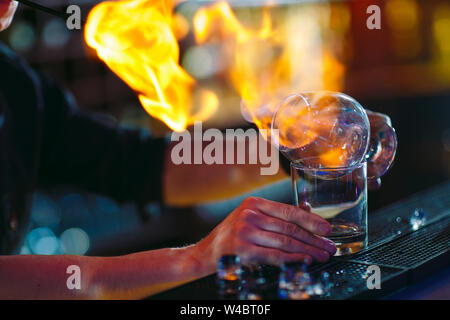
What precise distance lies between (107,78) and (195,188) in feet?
8.09

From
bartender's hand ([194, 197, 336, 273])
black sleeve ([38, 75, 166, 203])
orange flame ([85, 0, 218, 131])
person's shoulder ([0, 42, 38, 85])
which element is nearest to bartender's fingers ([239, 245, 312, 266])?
bartender's hand ([194, 197, 336, 273])

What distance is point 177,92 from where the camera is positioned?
151cm

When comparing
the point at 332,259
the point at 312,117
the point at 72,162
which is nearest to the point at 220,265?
the point at 332,259

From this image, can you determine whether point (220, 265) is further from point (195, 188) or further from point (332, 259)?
point (195, 188)

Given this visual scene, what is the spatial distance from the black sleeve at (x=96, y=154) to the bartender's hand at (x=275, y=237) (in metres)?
0.85

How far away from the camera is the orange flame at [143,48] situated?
1.37 m

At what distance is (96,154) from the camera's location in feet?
5.67

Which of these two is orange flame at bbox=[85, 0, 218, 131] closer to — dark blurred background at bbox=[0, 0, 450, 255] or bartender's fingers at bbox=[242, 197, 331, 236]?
dark blurred background at bbox=[0, 0, 450, 255]

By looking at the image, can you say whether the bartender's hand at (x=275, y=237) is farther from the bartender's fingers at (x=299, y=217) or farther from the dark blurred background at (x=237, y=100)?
the dark blurred background at (x=237, y=100)

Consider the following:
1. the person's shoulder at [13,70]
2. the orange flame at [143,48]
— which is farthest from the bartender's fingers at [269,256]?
the person's shoulder at [13,70]

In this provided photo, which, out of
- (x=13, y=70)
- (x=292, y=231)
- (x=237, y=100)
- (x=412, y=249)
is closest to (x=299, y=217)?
(x=292, y=231)

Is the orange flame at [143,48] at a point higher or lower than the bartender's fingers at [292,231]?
higher

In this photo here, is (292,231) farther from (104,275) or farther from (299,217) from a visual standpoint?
(104,275)

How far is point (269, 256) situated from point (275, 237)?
0.10 ft
